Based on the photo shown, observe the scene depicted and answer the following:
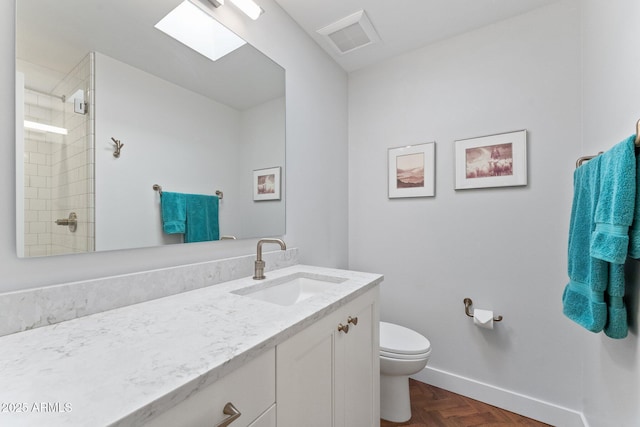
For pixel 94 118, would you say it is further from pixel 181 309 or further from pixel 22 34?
pixel 181 309

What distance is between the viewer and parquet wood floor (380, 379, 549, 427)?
156 cm

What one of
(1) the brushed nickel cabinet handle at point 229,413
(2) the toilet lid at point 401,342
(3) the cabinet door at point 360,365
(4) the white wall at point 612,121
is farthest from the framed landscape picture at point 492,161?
(1) the brushed nickel cabinet handle at point 229,413

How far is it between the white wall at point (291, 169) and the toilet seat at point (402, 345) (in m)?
0.64

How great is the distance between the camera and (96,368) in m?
0.52

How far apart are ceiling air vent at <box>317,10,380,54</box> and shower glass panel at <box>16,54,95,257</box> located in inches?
55.4

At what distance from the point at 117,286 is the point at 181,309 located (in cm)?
23

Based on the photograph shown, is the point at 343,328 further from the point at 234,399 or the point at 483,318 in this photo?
the point at 483,318

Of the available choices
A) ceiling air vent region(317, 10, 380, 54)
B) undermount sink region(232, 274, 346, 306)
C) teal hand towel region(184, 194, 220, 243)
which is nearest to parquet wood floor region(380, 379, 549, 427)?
undermount sink region(232, 274, 346, 306)

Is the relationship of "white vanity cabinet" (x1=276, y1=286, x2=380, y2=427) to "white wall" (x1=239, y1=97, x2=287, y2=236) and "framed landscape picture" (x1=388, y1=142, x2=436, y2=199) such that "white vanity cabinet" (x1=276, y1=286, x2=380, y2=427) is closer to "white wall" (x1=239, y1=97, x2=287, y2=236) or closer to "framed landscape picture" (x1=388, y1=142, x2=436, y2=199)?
"white wall" (x1=239, y1=97, x2=287, y2=236)

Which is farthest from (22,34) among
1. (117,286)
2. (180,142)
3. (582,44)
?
(582,44)

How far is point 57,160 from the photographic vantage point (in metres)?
0.81

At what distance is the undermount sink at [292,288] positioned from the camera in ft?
4.04

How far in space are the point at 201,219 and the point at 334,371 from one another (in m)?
0.83

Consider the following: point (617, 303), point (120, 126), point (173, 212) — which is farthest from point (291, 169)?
point (617, 303)
